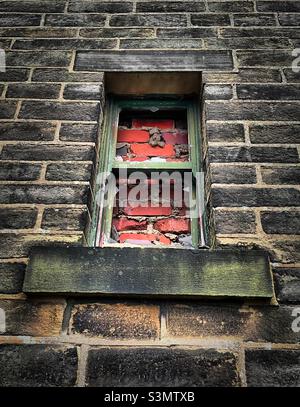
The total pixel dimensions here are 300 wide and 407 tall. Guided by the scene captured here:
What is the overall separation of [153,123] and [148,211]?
1.95 feet

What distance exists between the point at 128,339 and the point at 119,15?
185 cm

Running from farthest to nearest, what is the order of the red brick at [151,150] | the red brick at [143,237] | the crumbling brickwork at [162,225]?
the red brick at [151,150] → the red brick at [143,237] → the crumbling brickwork at [162,225]

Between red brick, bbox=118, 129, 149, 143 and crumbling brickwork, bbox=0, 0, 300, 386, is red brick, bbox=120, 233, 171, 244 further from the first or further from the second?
red brick, bbox=118, 129, 149, 143

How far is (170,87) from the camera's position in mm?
2197

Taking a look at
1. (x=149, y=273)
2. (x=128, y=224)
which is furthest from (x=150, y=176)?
(x=149, y=273)

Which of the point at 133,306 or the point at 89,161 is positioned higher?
the point at 89,161

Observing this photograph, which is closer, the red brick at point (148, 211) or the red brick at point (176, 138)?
the red brick at point (148, 211)

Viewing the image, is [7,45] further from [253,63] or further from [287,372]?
[287,372]

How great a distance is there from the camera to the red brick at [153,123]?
88.6 inches

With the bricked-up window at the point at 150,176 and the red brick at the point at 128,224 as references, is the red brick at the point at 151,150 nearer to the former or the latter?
the bricked-up window at the point at 150,176

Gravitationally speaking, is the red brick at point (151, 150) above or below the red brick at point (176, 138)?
below

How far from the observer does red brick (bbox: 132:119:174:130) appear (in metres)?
2.25

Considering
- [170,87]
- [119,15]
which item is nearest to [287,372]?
[170,87]

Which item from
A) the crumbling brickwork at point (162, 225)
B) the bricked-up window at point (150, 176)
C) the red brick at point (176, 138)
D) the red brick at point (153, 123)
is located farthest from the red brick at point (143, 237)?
the red brick at point (153, 123)
